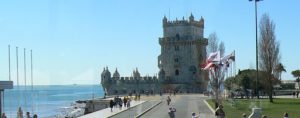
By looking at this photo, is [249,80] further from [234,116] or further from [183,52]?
[234,116]

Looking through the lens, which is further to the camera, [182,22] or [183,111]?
[182,22]

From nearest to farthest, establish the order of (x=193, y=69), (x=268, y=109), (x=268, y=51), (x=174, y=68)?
(x=268, y=109) → (x=268, y=51) → (x=193, y=69) → (x=174, y=68)

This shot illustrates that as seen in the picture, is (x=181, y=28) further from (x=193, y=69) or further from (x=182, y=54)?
(x=193, y=69)

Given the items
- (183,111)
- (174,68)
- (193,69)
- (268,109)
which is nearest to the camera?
(268,109)

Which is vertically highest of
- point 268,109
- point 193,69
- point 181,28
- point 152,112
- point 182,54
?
point 181,28

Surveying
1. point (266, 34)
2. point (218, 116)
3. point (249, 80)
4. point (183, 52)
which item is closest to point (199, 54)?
point (183, 52)

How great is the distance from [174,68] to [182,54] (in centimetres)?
338

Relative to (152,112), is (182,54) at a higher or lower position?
higher

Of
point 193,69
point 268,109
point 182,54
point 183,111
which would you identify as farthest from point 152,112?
point 182,54

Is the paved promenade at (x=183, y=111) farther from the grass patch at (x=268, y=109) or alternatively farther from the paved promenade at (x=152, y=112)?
the grass patch at (x=268, y=109)

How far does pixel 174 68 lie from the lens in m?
130

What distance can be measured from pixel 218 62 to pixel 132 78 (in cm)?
8417

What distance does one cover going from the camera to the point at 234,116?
43875 mm

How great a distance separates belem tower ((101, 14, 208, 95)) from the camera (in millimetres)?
126250
